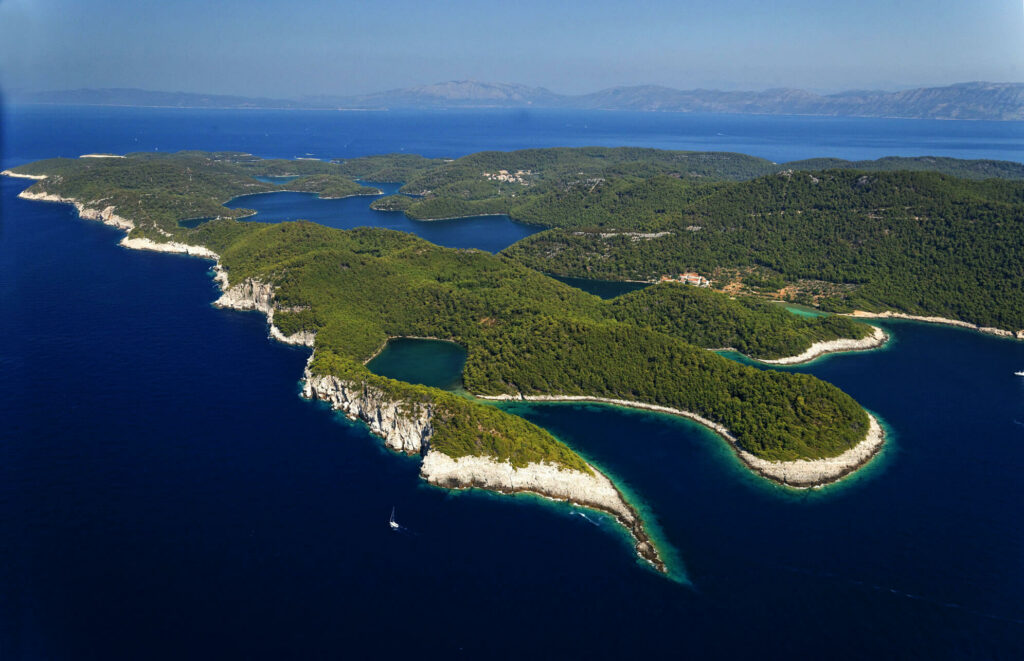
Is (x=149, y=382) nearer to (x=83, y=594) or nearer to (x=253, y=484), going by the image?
(x=253, y=484)

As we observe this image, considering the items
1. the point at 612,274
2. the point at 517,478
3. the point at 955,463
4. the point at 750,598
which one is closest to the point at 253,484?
the point at 517,478

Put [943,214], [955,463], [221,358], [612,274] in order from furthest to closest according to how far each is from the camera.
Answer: [612,274]
[943,214]
[221,358]
[955,463]

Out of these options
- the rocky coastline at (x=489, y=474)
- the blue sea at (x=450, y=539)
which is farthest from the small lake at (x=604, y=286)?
the rocky coastline at (x=489, y=474)

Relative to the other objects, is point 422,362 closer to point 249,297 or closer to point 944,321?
point 249,297

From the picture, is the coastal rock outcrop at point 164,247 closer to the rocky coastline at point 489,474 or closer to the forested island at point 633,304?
the forested island at point 633,304

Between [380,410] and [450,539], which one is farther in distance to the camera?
[380,410]

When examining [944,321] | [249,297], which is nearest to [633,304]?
[944,321]
